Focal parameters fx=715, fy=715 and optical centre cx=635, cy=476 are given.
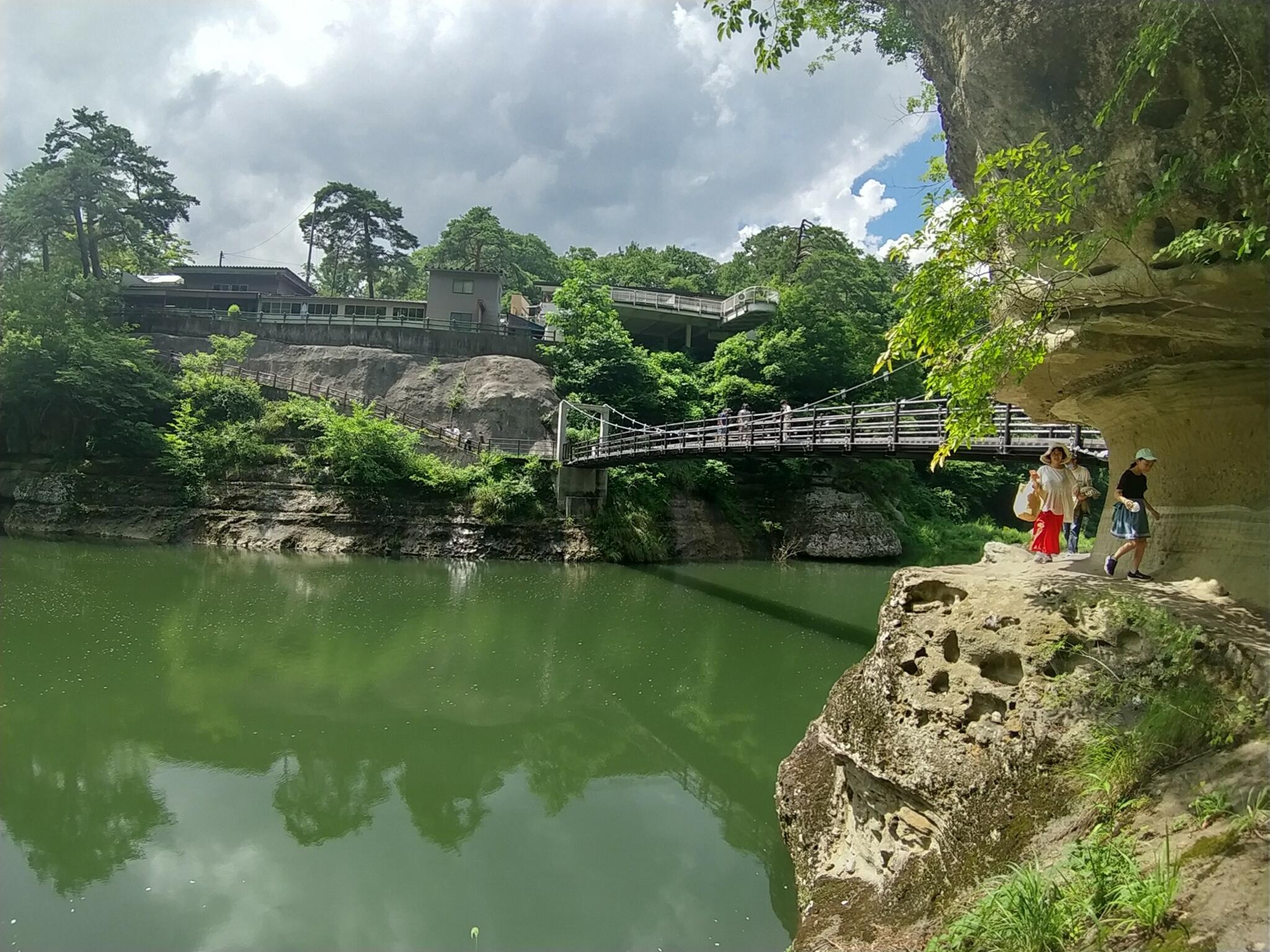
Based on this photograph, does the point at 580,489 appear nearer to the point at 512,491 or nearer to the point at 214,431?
the point at 512,491

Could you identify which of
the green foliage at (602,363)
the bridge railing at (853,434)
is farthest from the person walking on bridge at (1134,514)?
the green foliage at (602,363)

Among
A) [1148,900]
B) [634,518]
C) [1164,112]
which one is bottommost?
[1148,900]

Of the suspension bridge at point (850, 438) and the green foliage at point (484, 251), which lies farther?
the green foliage at point (484, 251)

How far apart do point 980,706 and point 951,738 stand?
24cm

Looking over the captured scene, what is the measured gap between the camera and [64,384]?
19.8 m

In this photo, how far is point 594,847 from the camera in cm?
510

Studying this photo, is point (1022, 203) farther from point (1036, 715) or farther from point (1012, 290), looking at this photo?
point (1036, 715)

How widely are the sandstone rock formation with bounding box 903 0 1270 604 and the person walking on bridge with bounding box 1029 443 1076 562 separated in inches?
14.8

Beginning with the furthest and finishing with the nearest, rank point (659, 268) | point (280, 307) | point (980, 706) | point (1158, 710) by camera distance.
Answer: point (659, 268)
point (280, 307)
point (980, 706)
point (1158, 710)

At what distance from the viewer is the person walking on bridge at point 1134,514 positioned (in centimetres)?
496

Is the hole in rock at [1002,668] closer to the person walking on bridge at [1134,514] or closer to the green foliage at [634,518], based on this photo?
the person walking on bridge at [1134,514]

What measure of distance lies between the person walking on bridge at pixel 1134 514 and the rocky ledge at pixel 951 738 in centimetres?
60

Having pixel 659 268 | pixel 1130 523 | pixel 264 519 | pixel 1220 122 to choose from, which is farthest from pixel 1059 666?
pixel 659 268

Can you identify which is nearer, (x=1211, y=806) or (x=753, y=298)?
(x=1211, y=806)
